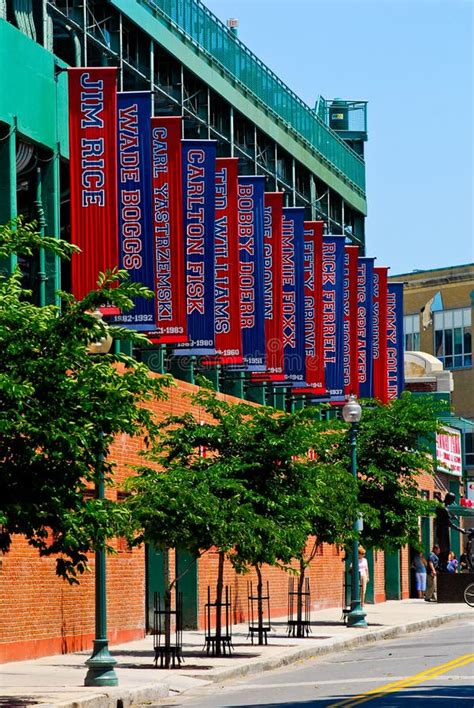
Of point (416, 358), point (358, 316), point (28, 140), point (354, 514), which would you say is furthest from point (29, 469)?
point (416, 358)

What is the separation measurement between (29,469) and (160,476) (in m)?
7.60

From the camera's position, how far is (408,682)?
21578mm

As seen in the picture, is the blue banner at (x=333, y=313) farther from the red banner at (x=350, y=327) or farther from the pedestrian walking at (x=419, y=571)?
the pedestrian walking at (x=419, y=571)

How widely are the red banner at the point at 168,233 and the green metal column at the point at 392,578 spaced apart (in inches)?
1162

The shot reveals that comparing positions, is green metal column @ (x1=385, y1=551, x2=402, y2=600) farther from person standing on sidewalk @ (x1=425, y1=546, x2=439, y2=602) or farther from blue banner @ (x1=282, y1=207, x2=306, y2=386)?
blue banner @ (x1=282, y1=207, x2=306, y2=386)

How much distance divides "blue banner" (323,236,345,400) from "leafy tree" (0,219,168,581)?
26277mm

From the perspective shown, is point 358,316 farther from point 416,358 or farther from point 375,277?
point 416,358

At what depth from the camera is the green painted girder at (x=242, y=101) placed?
35875 mm

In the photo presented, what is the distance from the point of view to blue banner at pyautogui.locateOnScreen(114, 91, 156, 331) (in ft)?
97.1

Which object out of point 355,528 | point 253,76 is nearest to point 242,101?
point 253,76

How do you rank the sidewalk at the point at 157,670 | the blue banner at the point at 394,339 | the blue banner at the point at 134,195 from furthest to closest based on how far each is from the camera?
the blue banner at the point at 394,339
the blue banner at the point at 134,195
the sidewalk at the point at 157,670

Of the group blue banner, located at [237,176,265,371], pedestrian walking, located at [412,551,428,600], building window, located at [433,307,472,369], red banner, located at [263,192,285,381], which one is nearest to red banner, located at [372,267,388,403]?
red banner, located at [263,192,285,381]

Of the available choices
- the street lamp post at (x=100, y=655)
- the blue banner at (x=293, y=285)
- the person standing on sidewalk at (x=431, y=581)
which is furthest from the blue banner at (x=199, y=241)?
the person standing on sidewalk at (x=431, y=581)

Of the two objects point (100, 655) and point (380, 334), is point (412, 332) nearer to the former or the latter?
point (380, 334)
